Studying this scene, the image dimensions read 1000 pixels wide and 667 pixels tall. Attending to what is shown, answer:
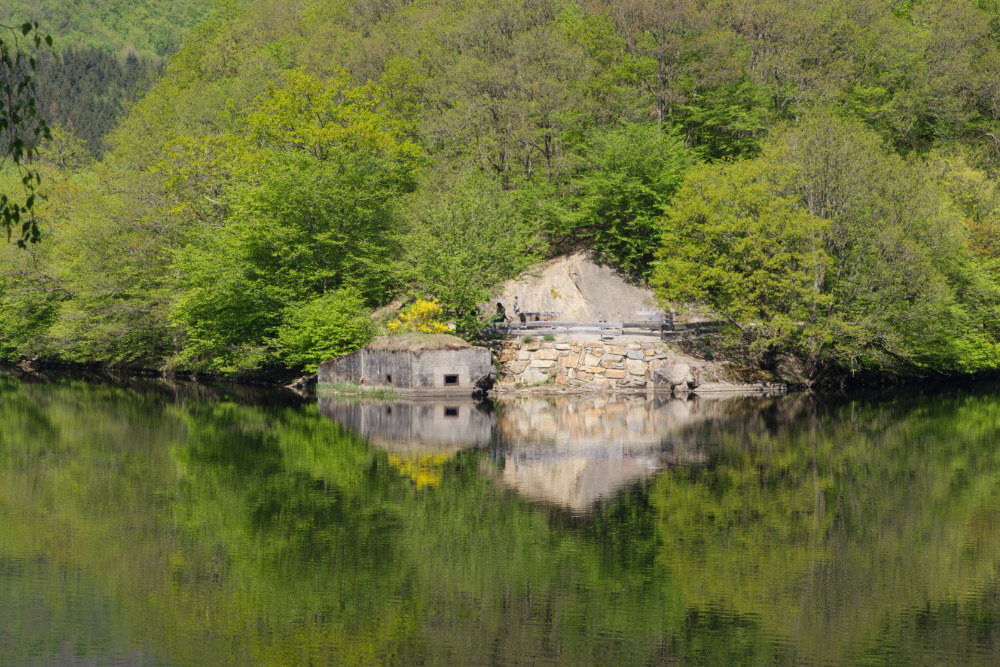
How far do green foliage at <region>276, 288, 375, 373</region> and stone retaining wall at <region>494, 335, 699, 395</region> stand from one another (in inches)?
291

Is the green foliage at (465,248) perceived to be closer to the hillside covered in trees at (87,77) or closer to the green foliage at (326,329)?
the green foliage at (326,329)

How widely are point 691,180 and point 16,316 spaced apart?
42302mm

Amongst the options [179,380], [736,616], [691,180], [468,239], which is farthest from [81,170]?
[736,616]

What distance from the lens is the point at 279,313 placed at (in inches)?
2133

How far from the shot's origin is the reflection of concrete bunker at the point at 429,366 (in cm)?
4778

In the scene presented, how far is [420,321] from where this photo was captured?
165ft

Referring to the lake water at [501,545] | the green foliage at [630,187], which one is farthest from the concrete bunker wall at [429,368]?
the green foliage at [630,187]

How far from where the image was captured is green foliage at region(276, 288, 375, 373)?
2015 inches

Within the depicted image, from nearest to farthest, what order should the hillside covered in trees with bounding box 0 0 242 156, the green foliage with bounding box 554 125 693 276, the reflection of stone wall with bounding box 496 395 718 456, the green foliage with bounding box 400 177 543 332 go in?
the reflection of stone wall with bounding box 496 395 718 456, the green foliage with bounding box 400 177 543 332, the green foliage with bounding box 554 125 693 276, the hillside covered in trees with bounding box 0 0 242 156

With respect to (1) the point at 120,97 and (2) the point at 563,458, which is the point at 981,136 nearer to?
(2) the point at 563,458

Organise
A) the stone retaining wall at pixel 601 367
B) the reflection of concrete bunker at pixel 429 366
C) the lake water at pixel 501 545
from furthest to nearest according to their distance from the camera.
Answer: the stone retaining wall at pixel 601 367
the reflection of concrete bunker at pixel 429 366
the lake water at pixel 501 545

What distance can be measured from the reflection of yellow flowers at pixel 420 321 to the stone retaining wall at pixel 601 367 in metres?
4.13

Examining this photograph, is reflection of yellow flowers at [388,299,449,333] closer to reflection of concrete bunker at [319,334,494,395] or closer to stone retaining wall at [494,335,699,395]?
reflection of concrete bunker at [319,334,494,395]

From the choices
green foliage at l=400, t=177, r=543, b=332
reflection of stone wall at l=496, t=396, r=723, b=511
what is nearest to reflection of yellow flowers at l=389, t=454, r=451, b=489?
reflection of stone wall at l=496, t=396, r=723, b=511
